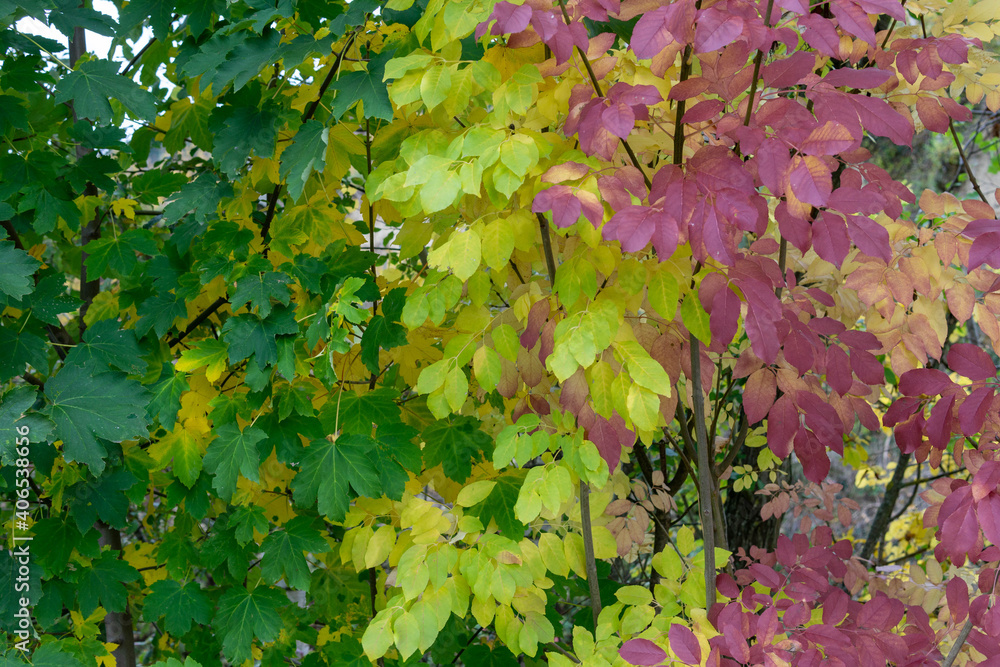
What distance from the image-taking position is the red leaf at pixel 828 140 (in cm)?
90

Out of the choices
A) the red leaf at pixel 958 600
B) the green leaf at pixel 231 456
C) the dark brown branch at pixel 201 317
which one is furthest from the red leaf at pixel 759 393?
the dark brown branch at pixel 201 317

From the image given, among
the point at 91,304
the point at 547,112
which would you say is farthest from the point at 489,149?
the point at 91,304

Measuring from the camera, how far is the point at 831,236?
3.20ft

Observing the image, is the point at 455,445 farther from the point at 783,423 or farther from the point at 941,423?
the point at 941,423

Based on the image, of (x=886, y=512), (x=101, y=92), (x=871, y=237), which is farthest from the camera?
(x=886, y=512)

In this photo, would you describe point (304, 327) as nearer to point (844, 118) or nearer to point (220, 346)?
point (220, 346)

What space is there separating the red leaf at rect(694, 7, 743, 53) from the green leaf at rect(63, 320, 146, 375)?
4.05 ft

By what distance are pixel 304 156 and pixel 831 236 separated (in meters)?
0.89

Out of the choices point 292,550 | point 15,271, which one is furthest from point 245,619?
point 15,271

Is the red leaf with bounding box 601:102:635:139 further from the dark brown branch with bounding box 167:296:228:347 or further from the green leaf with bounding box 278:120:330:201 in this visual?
the dark brown branch with bounding box 167:296:228:347

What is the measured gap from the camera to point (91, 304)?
1.83 meters

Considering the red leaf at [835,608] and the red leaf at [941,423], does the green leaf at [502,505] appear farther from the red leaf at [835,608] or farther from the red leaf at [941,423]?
the red leaf at [941,423]

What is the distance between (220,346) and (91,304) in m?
0.74

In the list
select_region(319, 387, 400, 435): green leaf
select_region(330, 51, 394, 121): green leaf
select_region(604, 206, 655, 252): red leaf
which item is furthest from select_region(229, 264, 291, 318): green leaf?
select_region(604, 206, 655, 252): red leaf
